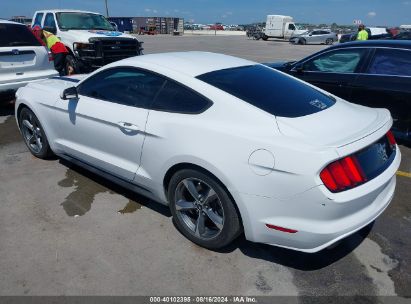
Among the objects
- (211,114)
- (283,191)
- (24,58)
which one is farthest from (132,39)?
(283,191)

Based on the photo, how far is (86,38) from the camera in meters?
9.57

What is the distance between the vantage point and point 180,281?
269cm

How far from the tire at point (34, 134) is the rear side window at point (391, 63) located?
468 cm

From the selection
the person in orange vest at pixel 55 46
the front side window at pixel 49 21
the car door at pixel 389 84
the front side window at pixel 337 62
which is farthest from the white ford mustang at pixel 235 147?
the front side window at pixel 49 21

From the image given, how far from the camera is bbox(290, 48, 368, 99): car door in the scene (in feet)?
17.7

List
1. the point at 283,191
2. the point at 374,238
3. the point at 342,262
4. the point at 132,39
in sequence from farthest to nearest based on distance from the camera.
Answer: the point at 132,39, the point at 374,238, the point at 342,262, the point at 283,191

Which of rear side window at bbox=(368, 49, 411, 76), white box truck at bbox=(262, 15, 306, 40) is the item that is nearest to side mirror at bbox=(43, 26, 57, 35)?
rear side window at bbox=(368, 49, 411, 76)

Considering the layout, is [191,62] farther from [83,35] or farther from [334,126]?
[83,35]

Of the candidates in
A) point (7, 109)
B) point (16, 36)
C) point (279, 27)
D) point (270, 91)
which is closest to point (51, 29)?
point (16, 36)

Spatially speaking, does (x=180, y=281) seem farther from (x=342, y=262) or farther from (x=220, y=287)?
→ (x=342, y=262)

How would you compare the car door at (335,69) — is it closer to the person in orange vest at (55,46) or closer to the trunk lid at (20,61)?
the trunk lid at (20,61)

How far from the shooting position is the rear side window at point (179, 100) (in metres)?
2.88

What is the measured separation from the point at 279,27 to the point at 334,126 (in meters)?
42.5

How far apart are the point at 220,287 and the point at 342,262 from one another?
104 centimetres
